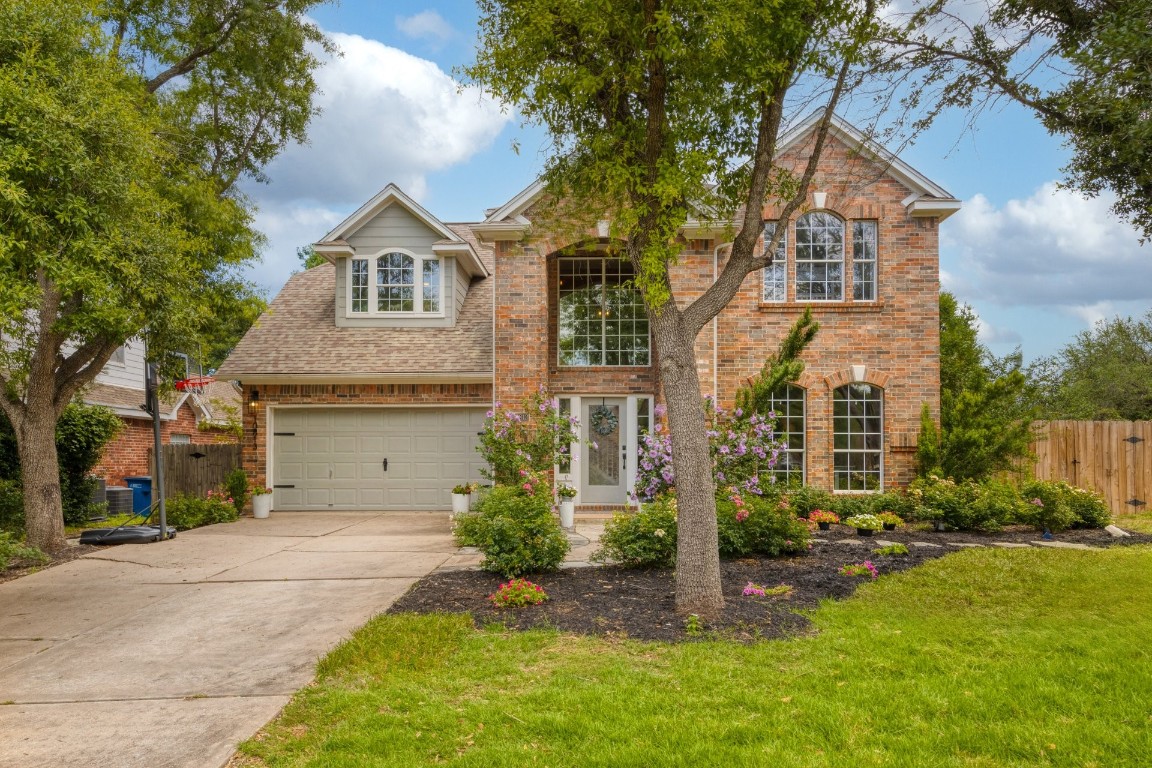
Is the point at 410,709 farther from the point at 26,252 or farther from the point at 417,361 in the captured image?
the point at 417,361

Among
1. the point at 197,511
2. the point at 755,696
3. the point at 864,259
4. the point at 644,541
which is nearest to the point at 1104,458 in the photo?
the point at 864,259

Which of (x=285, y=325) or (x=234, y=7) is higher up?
(x=234, y=7)

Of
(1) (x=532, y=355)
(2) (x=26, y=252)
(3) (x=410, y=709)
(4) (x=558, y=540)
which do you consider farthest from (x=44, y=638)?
(1) (x=532, y=355)

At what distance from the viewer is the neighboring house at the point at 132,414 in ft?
63.9

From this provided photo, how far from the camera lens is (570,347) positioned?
15047 mm

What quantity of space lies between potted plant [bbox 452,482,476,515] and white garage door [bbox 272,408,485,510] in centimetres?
136

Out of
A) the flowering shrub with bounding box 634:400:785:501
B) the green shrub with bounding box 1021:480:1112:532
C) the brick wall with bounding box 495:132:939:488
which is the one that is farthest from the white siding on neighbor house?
the green shrub with bounding box 1021:480:1112:532

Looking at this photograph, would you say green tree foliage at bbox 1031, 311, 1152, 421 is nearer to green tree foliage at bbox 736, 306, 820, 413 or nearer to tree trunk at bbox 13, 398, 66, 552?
green tree foliage at bbox 736, 306, 820, 413

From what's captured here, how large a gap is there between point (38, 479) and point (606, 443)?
9160 mm

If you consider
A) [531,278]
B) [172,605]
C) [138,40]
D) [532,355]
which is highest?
[138,40]

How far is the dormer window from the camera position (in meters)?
16.7

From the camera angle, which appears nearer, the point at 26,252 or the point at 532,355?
the point at 26,252

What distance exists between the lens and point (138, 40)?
15.4 meters

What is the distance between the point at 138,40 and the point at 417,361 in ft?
27.6
